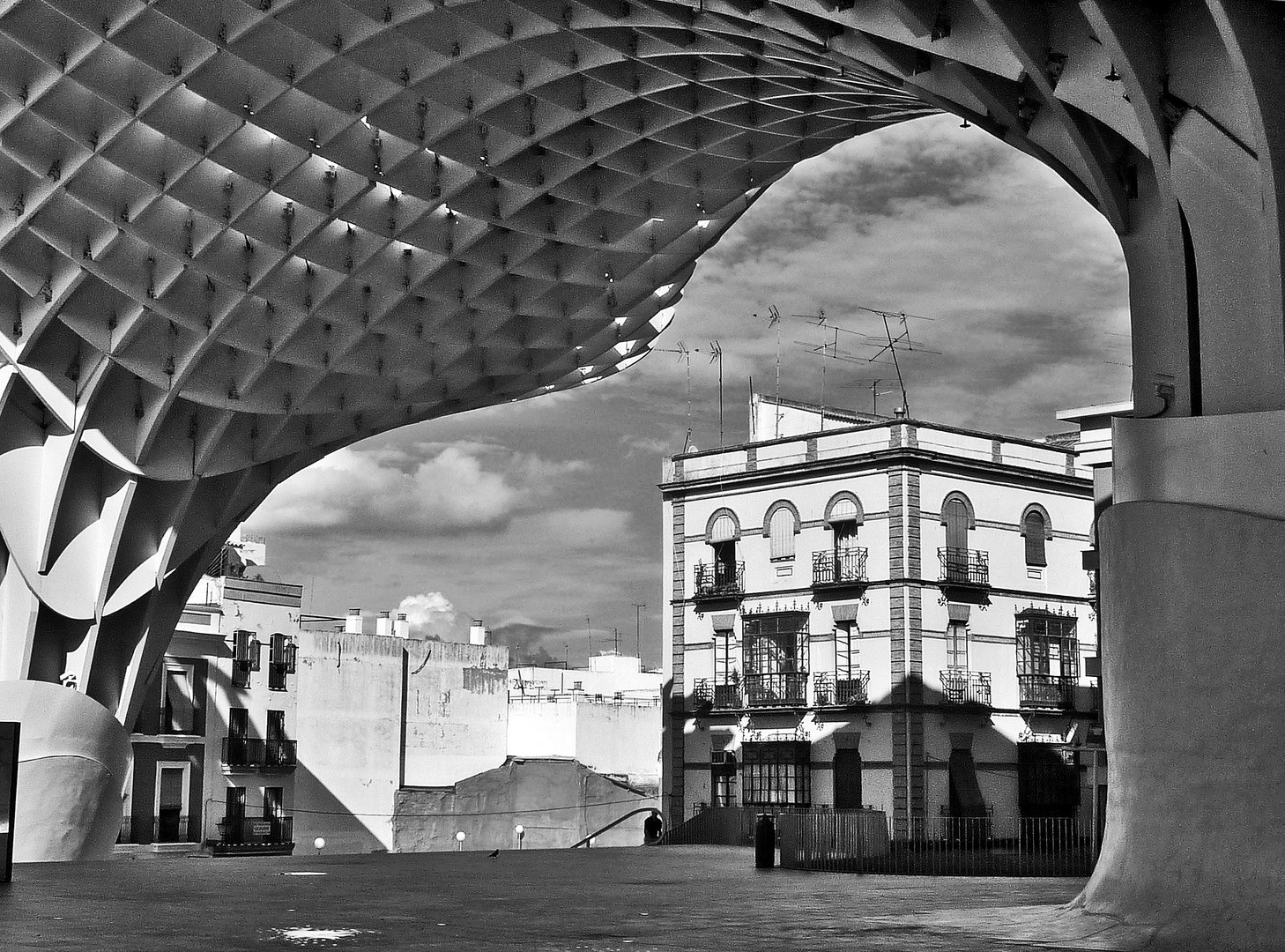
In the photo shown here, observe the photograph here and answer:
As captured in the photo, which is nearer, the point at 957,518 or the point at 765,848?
the point at 765,848

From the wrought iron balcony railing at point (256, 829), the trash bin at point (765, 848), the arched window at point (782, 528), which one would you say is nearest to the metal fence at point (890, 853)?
the trash bin at point (765, 848)

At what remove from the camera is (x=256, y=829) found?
6469cm

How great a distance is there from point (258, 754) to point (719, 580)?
65.2ft

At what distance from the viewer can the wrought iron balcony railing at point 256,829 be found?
2494 inches

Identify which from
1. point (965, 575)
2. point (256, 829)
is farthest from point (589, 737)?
point (965, 575)

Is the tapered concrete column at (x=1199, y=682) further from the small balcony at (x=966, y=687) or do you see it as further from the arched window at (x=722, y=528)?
the arched window at (x=722, y=528)

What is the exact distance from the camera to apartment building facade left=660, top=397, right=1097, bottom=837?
6019cm

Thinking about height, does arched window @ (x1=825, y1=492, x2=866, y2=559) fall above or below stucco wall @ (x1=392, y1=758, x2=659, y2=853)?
above

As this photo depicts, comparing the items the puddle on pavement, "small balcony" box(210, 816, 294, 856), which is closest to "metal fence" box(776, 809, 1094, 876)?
the puddle on pavement

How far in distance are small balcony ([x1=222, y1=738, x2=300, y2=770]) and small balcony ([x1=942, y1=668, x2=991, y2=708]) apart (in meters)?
26.8

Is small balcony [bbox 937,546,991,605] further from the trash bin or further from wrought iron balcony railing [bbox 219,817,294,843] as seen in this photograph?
wrought iron balcony railing [bbox 219,817,294,843]

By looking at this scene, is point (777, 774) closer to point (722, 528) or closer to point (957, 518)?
point (722, 528)

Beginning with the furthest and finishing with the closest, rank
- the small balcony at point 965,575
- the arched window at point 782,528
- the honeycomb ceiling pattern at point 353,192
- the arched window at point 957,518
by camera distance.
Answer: the arched window at point 782,528
the arched window at point 957,518
the small balcony at point 965,575
the honeycomb ceiling pattern at point 353,192

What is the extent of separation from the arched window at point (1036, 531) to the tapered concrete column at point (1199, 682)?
1859 inches
